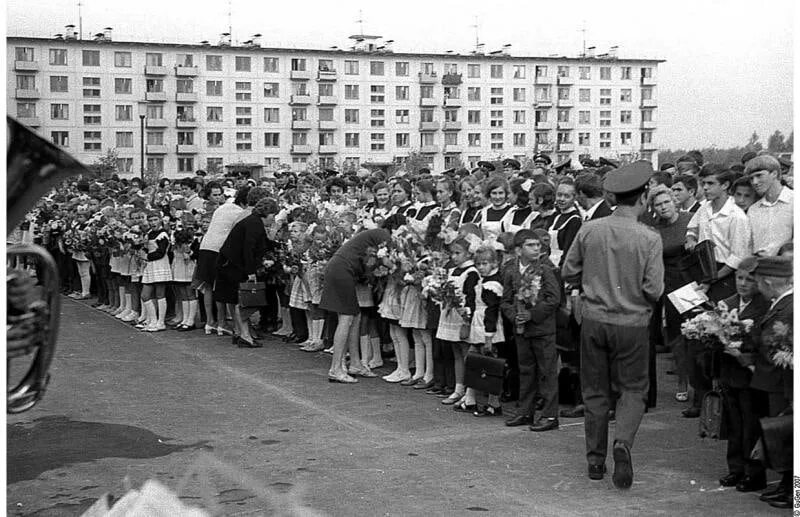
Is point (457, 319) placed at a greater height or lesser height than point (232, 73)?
lesser

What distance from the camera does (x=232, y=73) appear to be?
26.9 metres

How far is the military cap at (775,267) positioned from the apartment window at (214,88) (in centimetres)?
2438

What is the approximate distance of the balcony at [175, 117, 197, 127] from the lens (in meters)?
32.2

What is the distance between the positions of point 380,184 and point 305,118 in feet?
137

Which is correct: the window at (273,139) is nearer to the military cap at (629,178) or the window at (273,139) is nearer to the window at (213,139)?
the window at (213,139)

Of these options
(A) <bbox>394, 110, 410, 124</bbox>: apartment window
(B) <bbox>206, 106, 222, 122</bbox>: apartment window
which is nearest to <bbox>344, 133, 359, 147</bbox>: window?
(A) <bbox>394, 110, 410, 124</bbox>: apartment window

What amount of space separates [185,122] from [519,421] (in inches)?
1125

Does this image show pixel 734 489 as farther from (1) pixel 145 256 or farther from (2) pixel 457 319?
(1) pixel 145 256

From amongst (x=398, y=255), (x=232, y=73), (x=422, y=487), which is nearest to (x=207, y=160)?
(x=232, y=73)

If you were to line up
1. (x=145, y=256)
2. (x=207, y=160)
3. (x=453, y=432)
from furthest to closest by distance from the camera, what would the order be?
(x=207, y=160), (x=145, y=256), (x=453, y=432)

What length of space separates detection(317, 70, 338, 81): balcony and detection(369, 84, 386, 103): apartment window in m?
1.45

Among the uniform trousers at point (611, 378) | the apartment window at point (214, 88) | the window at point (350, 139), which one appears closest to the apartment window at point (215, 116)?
the apartment window at point (214, 88)

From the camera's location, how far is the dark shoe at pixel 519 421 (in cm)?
866

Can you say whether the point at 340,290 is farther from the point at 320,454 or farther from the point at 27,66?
the point at 27,66
